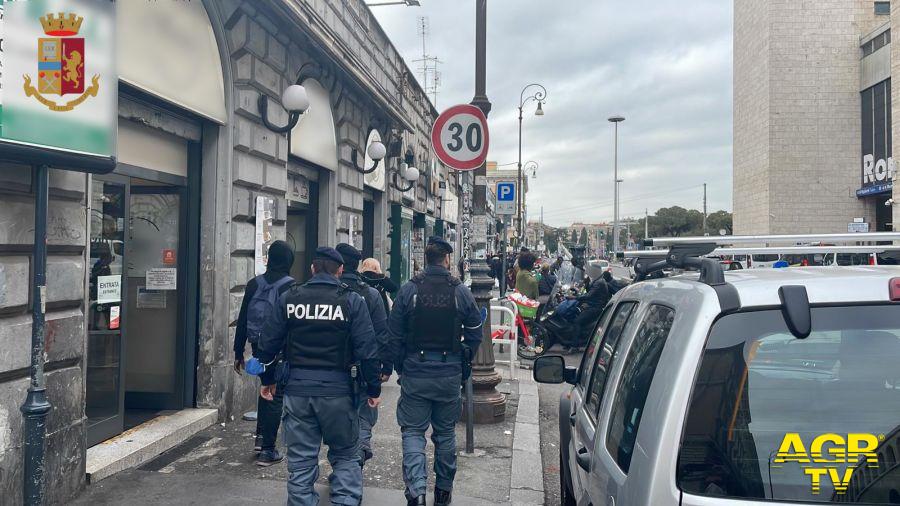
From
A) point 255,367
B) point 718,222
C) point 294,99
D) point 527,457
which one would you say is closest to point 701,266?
point 255,367

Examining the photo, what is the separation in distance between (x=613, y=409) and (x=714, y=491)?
745 mm

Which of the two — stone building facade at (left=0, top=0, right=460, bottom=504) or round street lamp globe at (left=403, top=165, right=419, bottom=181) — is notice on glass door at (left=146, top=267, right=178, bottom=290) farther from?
round street lamp globe at (left=403, top=165, right=419, bottom=181)

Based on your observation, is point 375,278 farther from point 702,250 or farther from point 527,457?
point 702,250

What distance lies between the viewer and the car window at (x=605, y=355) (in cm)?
298

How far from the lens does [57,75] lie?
3973mm

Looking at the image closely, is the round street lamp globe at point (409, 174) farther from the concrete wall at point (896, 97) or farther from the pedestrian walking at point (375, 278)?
the concrete wall at point (896, 97)

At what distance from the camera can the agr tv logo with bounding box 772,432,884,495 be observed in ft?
5.70

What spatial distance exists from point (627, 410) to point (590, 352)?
1625mm

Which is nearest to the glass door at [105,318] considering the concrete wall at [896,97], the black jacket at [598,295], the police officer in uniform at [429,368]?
the police officer in uniform at [429,368]

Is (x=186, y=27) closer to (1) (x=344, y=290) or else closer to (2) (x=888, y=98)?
(1) (x=344, y=290)

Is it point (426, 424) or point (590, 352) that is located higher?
point (590, 352)

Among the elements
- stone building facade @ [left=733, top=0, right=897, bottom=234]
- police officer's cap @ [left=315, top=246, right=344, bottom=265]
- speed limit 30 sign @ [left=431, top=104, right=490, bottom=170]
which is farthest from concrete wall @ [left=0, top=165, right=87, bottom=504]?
stone building facade @ [left=733, top=0, right=897, bottom=234]

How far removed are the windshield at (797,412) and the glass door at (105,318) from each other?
518 cm

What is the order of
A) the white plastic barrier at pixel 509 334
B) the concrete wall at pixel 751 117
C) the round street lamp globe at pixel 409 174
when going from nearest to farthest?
the white plastic barrier at pixel 509 334 → the round street lamp globe at pixel 409 174 → the concrete wall at pixel 751 117
